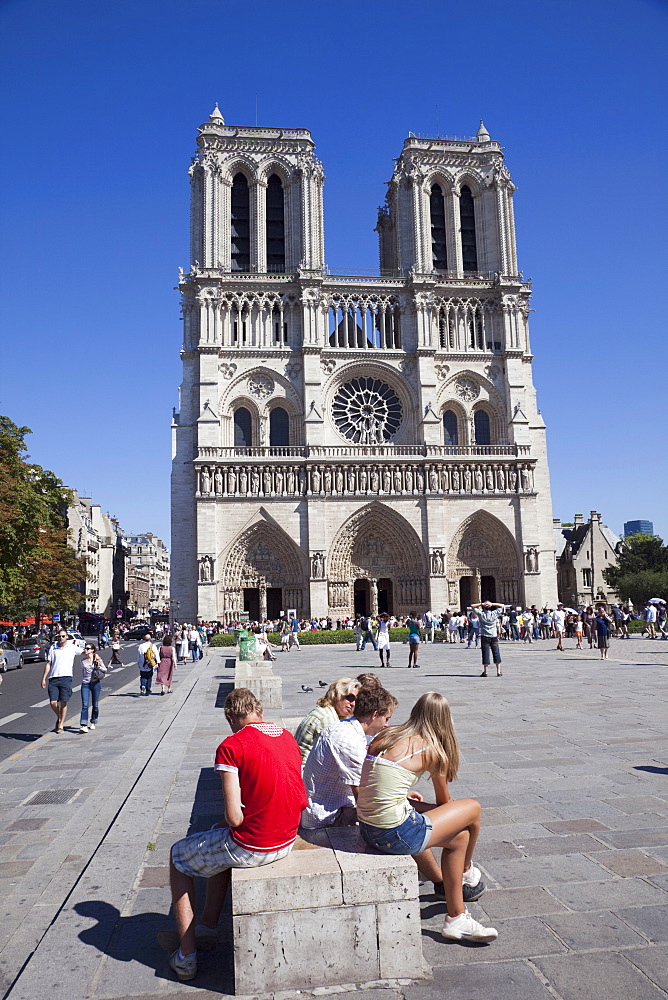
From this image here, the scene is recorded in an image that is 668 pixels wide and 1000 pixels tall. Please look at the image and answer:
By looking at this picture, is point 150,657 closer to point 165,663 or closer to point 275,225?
point 165,663

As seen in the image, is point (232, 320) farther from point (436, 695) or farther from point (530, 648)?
point (436, 695)

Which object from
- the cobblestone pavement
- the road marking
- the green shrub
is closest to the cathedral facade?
the green shrub

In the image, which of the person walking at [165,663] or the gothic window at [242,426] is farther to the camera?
the gothic window at [242,426]

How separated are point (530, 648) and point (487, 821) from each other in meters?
21.2

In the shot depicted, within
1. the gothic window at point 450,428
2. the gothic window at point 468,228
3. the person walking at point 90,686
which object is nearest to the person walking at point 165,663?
the person walking at point 90,686

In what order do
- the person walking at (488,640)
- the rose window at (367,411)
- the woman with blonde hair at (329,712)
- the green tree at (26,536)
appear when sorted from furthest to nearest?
1. the rose window at (367,411)
2. the green tree at (26,536)
3. the person walking at (488,640)
4. the woman with blonde hair at (329,712)

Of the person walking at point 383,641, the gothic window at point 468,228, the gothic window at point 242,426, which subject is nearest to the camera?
the person walking at point 383,641

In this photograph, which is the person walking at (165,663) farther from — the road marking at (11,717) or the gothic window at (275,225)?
the gothic window at (275,225)

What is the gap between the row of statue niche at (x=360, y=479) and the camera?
36875mm

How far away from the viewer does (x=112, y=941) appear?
11.8 ft

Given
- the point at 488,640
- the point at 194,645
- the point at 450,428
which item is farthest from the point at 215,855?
the point at 450,428

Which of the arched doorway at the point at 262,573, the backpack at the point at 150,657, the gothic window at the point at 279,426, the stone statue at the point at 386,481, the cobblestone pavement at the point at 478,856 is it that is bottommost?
the cobblestone pavement at the point at 478,856

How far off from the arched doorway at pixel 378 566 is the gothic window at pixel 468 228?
52.5 ft

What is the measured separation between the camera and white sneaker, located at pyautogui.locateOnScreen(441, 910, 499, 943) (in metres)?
3.52
